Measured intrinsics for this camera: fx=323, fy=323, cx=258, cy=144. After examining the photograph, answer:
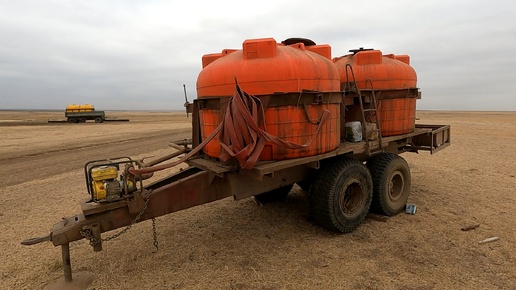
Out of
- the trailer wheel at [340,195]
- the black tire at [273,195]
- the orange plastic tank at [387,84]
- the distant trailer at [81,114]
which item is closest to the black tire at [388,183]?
the trailer wheel at [340,195]

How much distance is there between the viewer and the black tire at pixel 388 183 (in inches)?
197

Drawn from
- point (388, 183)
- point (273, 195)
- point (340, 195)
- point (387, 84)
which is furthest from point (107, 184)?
point (387, 84)

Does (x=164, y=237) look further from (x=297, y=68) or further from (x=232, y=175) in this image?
(x=297, y=68)

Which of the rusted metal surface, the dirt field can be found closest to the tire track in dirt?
the dirt field

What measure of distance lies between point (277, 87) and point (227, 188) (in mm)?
1298

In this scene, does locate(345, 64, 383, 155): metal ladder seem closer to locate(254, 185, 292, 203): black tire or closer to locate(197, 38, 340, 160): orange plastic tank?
locate(197, 38, 340, 160): orange plastic tank

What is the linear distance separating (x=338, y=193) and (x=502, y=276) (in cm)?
188

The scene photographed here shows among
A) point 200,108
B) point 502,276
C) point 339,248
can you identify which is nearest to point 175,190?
point 200,108

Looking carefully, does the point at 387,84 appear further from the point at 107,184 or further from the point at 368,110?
the point at 107,184

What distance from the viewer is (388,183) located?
5113 mm

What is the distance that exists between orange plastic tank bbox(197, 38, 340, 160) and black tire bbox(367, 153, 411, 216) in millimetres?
1478

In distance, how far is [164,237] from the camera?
445 centimetres

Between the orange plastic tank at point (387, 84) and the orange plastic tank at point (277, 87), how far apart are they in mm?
1791

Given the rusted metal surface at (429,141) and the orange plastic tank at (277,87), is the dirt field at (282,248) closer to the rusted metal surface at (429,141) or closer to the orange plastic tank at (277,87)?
the rusted metal surface at (429,141)
